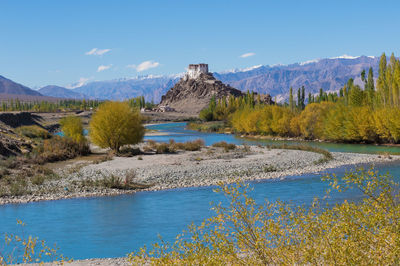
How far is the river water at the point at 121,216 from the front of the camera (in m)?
19.8

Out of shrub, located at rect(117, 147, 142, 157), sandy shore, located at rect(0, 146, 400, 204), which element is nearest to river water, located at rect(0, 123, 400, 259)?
sandy shore, located at rect(0, 146, 400, 204)

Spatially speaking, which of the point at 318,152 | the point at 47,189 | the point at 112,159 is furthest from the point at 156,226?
the point at 318,152

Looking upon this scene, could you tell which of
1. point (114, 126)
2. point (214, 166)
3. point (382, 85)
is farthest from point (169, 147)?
point (382, 85)

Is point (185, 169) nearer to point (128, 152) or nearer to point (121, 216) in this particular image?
point (128, 152)

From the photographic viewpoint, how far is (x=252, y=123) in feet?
292

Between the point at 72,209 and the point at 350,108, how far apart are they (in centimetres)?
5240

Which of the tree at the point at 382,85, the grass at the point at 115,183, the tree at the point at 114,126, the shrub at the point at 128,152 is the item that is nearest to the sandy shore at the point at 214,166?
the grass at the point at 115,183

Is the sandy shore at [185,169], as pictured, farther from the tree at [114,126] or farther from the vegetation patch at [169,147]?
the tree at [114,126]

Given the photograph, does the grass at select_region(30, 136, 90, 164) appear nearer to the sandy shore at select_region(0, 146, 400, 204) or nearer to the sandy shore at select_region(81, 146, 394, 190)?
the sandy shore at select_region(0, 146, 400, 204)

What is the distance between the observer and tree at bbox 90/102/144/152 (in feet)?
158

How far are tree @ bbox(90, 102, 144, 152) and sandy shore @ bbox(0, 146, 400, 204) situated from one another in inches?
141

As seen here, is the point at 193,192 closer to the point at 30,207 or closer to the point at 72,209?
the point at 72,209

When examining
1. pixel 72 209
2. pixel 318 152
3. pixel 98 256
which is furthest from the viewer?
pixel 318 152

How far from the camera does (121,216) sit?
2430cm
